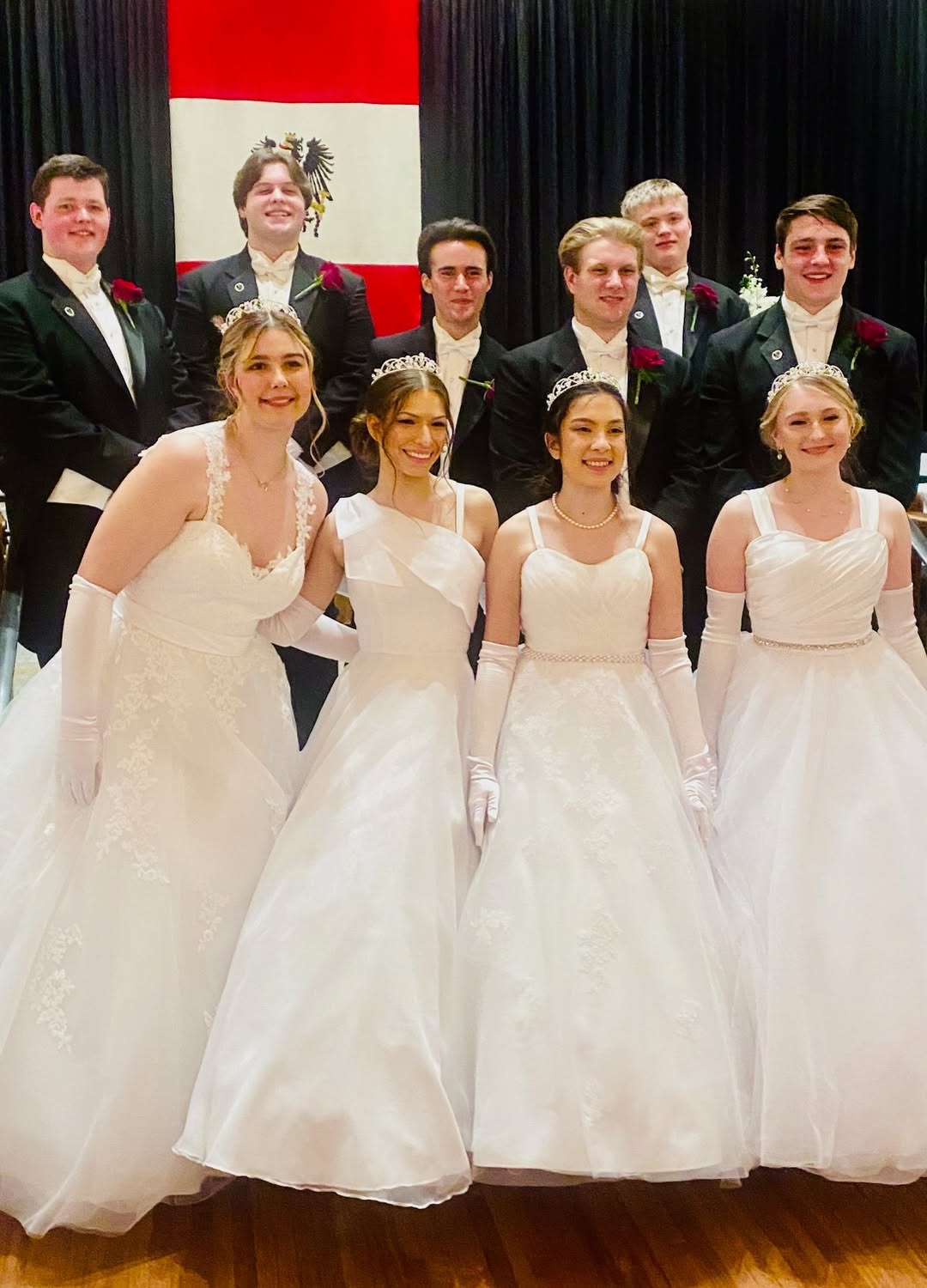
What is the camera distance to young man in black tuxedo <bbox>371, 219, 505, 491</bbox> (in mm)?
3674

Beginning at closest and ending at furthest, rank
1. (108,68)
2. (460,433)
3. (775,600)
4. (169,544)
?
(169,544)
(775,600)
(460,433)
(108,68)

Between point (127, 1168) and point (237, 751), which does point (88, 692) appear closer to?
point (237, 751)

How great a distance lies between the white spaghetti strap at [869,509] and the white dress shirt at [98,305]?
6.96 feet

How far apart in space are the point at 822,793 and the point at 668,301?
1970mm

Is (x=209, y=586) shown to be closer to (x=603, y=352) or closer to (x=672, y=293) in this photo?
(x=603, y=352)

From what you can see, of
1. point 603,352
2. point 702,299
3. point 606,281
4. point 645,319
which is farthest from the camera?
point 702,299

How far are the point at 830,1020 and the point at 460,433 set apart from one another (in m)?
1.95

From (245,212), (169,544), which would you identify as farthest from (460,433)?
(169,544)

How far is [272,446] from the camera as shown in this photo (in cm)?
281

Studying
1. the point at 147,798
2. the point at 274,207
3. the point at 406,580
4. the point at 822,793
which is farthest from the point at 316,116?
the point at 822,793

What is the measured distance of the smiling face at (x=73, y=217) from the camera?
376cm

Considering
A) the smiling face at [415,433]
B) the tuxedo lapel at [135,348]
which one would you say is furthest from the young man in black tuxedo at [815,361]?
the tuxedo lapel at [135,348]

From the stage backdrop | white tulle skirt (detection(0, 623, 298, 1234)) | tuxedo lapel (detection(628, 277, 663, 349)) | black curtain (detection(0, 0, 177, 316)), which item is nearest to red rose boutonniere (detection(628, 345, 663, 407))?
tuxedo lapel (detection(628, 277, 663, 349))

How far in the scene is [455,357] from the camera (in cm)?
375
